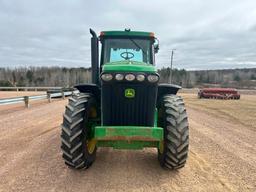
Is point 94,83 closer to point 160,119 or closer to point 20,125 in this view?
point 160,119

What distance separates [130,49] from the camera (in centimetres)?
623

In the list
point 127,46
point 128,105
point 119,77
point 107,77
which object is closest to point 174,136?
point 128,105

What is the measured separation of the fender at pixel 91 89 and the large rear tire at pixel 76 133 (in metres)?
0.47

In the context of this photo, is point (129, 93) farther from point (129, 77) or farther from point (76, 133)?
point (76, 133)

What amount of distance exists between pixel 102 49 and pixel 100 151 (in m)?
2.37

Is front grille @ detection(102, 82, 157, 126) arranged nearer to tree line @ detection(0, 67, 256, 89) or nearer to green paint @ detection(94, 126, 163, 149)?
green paint @ detection(94, 126, 163, 149)

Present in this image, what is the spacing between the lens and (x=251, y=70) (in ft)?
488

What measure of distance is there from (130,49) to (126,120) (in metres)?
1.78

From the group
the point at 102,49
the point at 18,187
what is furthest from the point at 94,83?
the point at 18,187

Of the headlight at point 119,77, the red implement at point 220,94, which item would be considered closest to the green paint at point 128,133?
the headlight at point 119,77

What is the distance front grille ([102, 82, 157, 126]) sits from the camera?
500 centimetres

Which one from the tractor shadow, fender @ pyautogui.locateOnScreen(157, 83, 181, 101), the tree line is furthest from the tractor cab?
the tree line

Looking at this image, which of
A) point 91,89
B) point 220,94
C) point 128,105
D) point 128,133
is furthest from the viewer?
point 220,94

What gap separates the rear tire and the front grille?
1.03 ft
